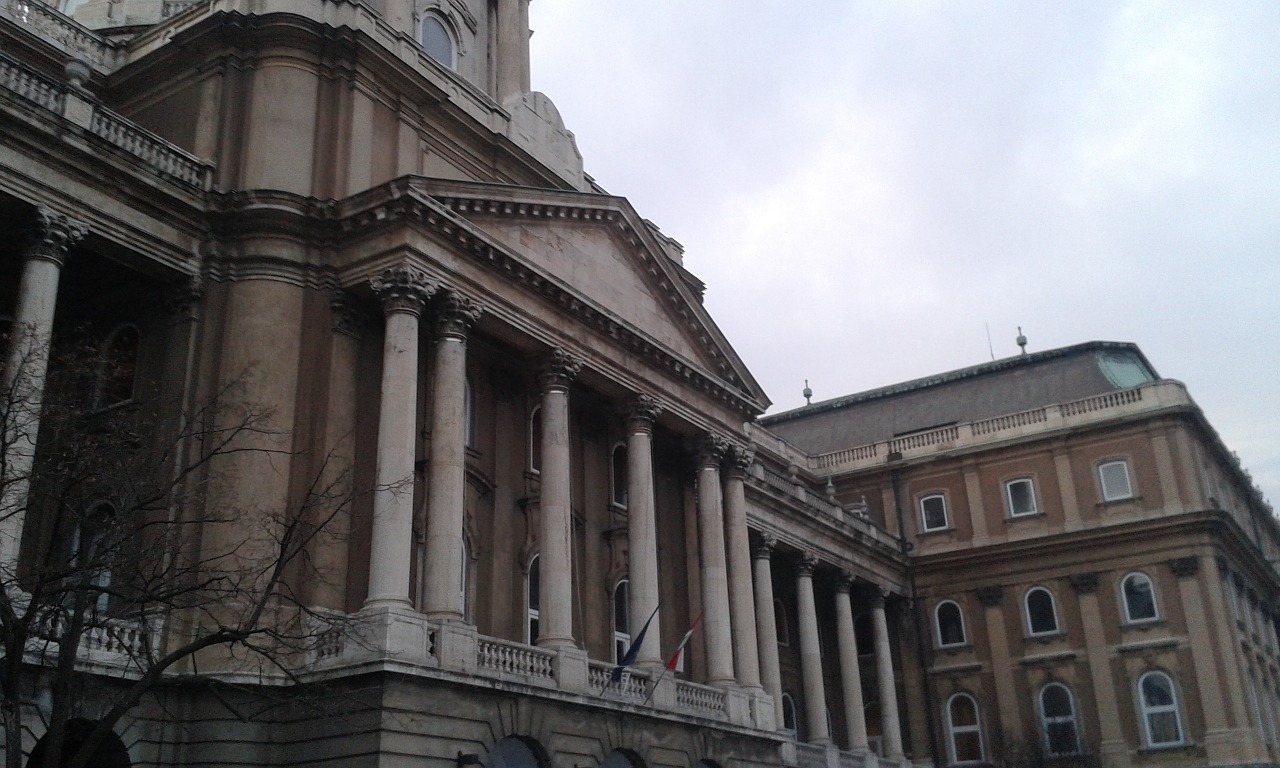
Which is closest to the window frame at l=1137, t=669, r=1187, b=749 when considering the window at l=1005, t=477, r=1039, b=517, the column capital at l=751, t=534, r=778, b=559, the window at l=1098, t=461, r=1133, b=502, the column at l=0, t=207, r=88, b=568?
the window at l=1098, t=461, r=1133, b=502

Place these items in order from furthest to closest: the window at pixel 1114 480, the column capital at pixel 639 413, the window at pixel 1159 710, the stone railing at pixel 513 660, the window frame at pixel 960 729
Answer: the window at pixel 1114 480
the window frame at pixel 960 729
the window at pixel 1159 710
the column capital at pixel 639 413
the stone railing at pixel 513 660

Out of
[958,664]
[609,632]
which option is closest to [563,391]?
[609,632]

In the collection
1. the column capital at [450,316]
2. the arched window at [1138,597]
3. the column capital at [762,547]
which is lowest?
the arched window at [1138,597]

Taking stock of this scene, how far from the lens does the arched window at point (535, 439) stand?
3004cm

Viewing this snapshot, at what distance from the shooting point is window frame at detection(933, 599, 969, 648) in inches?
1946

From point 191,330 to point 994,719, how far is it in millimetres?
34847

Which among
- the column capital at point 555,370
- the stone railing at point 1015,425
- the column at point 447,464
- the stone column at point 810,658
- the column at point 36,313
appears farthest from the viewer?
the stone railing at point 1015,425

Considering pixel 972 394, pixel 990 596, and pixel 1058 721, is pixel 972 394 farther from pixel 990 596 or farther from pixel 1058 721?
pixel 1058 721

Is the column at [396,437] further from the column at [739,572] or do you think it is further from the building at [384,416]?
the column at [739,572]

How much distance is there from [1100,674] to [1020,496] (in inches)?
298

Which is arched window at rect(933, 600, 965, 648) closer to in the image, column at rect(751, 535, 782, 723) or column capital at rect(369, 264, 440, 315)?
column at rect(751, 535, 782, 723)

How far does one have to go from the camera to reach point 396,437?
76.5ft

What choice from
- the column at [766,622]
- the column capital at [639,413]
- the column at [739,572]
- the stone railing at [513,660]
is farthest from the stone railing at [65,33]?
the column at [766,622]

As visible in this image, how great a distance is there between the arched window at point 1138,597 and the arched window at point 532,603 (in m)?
27.0
